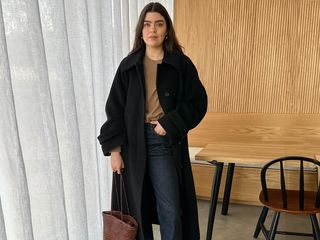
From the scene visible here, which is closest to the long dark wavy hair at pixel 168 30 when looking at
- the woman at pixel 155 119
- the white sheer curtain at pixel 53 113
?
the woman at pixel 155 119

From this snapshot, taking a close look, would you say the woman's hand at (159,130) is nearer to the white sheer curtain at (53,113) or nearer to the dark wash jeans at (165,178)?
the dark wash jeans at (165,178)

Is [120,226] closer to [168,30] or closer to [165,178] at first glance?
[165,178]

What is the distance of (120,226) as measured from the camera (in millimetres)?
1534

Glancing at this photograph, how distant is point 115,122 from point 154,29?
0.48 m

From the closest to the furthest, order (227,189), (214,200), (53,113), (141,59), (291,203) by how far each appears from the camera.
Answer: (53,113)
(141,59)
(291,203)
(214,200)
(227,189)

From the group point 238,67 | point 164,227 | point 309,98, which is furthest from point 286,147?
point 164,227

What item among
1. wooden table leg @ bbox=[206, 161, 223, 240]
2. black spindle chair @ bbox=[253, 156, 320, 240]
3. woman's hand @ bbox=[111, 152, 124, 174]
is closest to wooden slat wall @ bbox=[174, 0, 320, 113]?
wooden table leg @ bbox=[206, 161, 223, 240]

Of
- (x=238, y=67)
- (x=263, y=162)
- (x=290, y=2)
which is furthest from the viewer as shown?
(x=238, y=67)

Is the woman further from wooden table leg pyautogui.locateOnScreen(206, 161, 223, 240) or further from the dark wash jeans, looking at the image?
wooden table leg pyautogui.locateOnScreen(206, 161, 223, 240)

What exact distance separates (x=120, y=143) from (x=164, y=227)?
1.59 feet

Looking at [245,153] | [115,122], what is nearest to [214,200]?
[245,153]

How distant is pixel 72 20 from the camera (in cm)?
155

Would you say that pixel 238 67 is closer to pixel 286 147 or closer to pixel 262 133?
pixel 262 133

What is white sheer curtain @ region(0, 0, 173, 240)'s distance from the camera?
1.23 m
